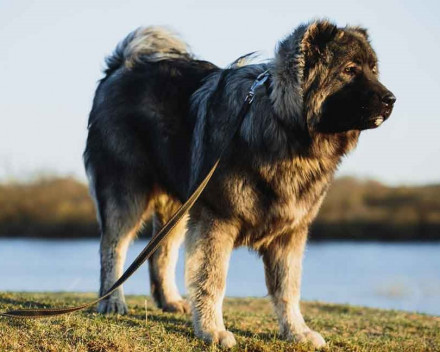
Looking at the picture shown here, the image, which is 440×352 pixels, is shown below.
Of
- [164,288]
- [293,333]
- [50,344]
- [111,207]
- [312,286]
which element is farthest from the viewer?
[312,286]

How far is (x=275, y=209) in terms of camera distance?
4617mm

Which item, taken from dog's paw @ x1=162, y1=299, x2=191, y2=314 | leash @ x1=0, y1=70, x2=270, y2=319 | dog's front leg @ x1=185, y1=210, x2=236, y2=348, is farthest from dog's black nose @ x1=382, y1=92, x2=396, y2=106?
dog's paw @ x1=162, y1=299, x2=191, y2=314

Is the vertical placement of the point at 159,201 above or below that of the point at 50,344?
above

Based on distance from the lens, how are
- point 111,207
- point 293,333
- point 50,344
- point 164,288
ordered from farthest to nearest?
point 164,288 → point 111,207 → point 293,333 → point 50,344

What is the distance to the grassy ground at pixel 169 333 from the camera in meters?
4.32

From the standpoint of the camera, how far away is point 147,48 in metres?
6.33

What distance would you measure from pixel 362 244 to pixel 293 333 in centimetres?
2166

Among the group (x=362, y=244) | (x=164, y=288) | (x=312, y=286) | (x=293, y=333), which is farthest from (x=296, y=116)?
(x=362, y=244)

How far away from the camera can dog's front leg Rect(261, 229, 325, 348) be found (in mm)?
5031

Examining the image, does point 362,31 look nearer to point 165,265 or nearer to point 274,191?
point 274,191

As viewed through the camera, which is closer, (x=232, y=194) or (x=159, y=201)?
(x=232, y=194)

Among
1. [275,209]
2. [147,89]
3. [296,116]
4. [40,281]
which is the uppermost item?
[147,89]

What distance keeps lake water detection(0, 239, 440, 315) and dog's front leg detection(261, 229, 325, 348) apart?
461 centimetres

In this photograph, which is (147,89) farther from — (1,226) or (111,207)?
(1,226)
